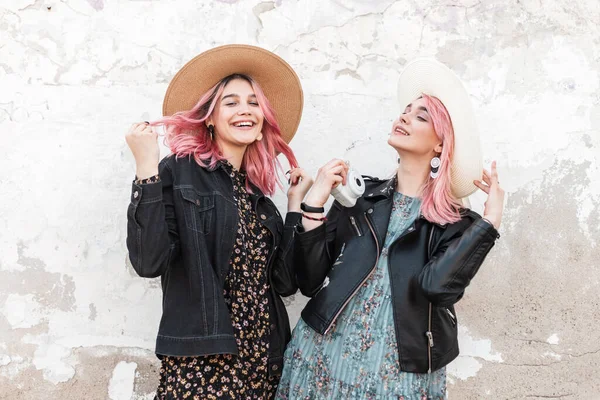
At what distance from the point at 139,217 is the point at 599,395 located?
288 cm

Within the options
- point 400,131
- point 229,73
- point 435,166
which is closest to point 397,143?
point 400,131

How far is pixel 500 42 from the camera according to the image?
3.66 metres

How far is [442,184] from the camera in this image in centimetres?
284

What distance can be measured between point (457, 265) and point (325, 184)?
2.34 ft

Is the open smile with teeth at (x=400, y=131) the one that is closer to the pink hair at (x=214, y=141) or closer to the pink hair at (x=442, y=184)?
the pink hair at (x=442, y=184)

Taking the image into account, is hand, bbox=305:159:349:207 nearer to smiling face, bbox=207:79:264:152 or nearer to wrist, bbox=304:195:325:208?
wrist, bbox=304:195:325:208

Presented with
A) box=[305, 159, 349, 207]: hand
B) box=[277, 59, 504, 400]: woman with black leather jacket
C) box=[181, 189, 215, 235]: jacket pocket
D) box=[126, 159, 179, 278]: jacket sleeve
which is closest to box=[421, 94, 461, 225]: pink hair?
box=[277, 59, 504, 400]: woman with black leather jacket

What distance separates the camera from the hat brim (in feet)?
9.68

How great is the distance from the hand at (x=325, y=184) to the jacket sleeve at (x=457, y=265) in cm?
60

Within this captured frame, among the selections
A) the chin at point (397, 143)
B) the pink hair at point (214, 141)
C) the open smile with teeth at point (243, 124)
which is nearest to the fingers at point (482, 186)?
the chin at point (397, 143)

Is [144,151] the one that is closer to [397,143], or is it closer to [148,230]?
[148,230]

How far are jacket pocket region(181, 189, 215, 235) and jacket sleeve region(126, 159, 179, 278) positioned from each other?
0.12 meters

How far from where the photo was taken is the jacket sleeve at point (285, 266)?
9.61 ft

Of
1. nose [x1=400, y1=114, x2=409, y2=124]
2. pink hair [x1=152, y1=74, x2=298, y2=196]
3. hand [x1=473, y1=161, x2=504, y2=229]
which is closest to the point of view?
hand [x1=473, y1=161, x2=504, y2=229]
